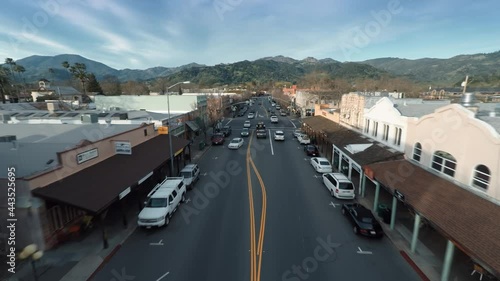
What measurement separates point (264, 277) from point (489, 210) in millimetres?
10072

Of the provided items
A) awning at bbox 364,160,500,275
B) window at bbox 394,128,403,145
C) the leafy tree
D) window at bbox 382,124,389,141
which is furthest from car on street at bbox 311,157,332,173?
the leafy tree

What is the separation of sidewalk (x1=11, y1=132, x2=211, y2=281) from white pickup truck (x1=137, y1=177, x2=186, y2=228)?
1.36 m

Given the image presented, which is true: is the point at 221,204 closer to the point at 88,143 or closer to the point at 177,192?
the point at 177,192

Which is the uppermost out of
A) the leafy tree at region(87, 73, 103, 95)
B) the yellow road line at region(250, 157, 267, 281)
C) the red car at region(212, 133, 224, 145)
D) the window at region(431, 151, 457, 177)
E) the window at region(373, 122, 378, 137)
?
the leafy tree at region(87, 73, 103, 95)

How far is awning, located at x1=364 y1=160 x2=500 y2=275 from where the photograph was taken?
8.73 meters

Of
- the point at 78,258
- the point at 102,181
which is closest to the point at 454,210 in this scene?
the point at 78,258

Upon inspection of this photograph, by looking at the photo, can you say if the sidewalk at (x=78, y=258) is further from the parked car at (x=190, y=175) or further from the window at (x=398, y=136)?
the window at (x=398, y=136)

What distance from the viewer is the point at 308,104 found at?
7100cm

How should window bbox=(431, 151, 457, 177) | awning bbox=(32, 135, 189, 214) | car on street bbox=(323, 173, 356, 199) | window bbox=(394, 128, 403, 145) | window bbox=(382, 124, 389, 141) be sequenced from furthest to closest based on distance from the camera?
1. window bbox=(382, 124, 389, 141)
2. car on street bbox=(323, 173, 356, 199)
3. window bbox=(394, 128, 403, 145)
4. window bbox=(431, 151, 457, 177)
5. awning bbox=(32, 135, 189, 214)

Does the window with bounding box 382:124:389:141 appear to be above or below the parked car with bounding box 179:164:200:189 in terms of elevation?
above

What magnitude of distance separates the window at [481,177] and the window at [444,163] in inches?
53.6

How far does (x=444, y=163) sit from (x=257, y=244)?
38.3 ft

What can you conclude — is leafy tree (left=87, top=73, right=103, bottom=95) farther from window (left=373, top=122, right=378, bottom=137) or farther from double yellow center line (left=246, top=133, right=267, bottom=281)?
window (left=373, top=122, right=378, bottom=137)

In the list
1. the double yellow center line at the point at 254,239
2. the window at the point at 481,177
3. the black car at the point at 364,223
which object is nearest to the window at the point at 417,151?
the window at the point at 481,177
